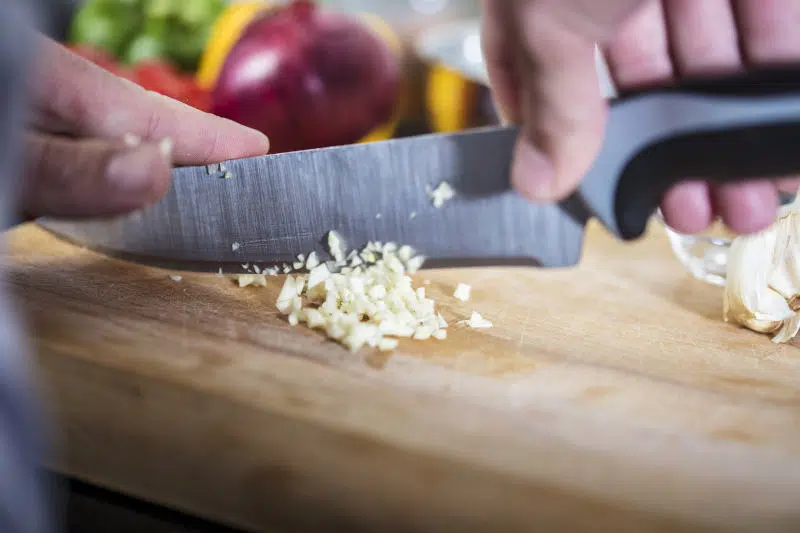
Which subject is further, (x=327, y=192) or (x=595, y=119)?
(x=327, y=192)

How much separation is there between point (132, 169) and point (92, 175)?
0.11 ft

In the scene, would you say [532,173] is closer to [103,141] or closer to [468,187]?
[468,187]

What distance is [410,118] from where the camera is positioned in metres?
1.87

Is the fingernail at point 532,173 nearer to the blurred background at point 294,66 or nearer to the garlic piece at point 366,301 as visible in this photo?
the garlic piece at point 366,301

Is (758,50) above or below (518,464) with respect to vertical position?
above

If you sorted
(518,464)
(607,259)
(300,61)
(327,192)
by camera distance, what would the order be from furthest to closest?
(300,61)
(607,259)
(327,192)
(518,464)

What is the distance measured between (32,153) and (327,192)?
0.27 metres

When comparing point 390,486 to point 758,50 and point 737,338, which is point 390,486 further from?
point 758,50

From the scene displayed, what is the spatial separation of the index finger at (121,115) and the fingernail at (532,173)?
321mm

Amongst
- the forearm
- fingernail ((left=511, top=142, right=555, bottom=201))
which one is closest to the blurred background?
fingernail ((left=511, top=142, right=555, bottom=201))

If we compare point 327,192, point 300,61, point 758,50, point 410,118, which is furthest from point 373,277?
point 410,118

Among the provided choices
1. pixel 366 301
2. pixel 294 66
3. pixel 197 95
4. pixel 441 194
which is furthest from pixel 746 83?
pixel 197 95

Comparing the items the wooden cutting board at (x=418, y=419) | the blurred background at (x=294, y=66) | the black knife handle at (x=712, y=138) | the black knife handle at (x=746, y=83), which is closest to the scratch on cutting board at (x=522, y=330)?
the wooden cutting board at (x=418, y=419)

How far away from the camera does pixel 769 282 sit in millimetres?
814
